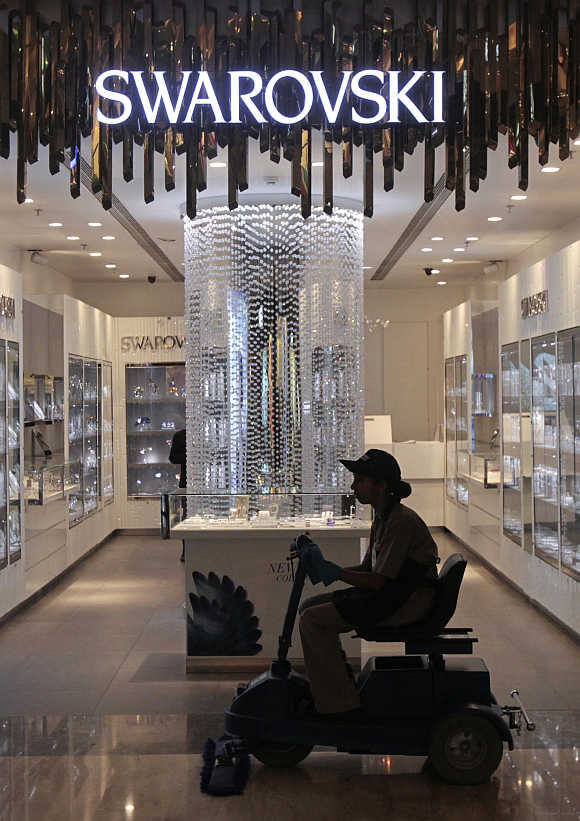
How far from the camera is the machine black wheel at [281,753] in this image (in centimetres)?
470

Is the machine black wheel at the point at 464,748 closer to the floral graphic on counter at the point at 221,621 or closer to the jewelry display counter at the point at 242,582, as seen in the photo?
the jewelry display counter at the point at 242,582

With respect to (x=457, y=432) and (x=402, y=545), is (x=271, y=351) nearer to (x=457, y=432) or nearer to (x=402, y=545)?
(x=402, y=545)

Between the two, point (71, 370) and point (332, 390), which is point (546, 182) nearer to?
point (332, 390)

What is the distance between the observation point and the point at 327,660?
450 cm

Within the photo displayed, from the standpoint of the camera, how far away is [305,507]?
6.93 meters

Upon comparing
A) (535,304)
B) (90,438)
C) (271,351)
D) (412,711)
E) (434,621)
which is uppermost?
(535,304)

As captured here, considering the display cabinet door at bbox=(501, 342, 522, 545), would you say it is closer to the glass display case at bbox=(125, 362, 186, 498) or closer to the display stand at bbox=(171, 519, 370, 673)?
the display stand at bbox=(171, 519, 370, 673)

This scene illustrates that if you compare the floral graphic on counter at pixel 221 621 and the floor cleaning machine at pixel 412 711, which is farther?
the floral graphic on counter at pixel 221 621

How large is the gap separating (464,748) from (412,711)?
0.87 feet

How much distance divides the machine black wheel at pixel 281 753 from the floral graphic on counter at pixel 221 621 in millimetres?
2089

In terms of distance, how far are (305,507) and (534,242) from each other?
530 cm

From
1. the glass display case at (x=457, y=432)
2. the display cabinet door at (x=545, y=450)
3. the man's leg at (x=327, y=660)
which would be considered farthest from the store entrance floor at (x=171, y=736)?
the glass display case at (x=457, y=432)

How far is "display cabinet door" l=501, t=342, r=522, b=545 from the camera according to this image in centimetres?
938

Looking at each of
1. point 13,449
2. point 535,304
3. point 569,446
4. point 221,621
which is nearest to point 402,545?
point 221,621
